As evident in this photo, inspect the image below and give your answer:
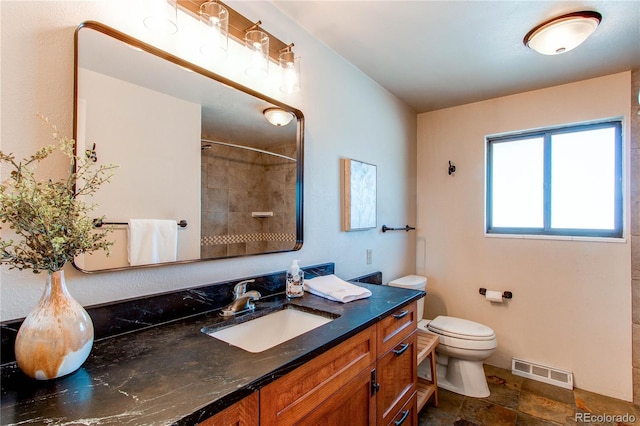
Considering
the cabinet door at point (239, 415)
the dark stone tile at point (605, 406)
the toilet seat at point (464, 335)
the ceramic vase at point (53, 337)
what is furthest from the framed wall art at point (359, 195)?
the dark stone tile at point (605, 406)

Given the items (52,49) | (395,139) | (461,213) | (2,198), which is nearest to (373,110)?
(395,139)

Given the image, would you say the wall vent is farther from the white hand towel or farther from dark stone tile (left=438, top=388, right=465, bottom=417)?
the white hand towel

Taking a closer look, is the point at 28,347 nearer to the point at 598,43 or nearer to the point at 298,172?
the point at 298,172

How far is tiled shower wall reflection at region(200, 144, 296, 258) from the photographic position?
1.31 m

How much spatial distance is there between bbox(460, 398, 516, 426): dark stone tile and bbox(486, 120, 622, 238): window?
1.37m

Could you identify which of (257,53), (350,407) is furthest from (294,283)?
(257,53)

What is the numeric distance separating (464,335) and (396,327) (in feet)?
3.41

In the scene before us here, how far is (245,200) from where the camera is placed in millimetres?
1458

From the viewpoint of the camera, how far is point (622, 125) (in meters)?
2.21

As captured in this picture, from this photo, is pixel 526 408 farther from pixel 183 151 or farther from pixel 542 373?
pixel 183 151

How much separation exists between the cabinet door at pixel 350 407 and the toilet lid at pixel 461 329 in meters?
1.20

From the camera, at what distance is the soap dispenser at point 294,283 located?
1485 millimetres

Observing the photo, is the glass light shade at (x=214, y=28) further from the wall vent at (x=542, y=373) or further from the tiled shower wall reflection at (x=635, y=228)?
the wall vent at (x=542, y=373)

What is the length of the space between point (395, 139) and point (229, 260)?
1909 millimetres
